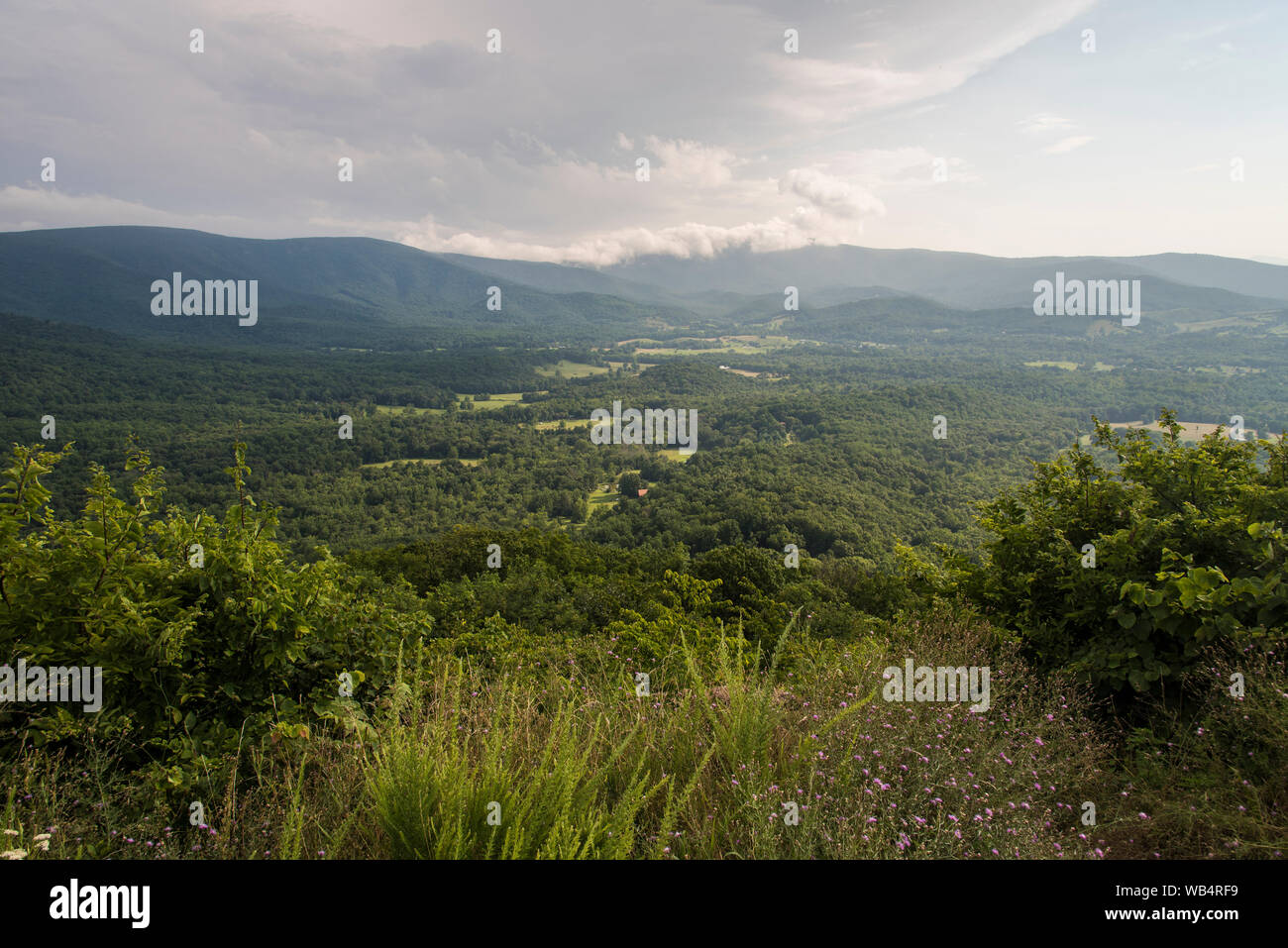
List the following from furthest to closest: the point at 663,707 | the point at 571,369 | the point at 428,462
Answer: the point at 571,369, the point at 428,462, the point at 663,707

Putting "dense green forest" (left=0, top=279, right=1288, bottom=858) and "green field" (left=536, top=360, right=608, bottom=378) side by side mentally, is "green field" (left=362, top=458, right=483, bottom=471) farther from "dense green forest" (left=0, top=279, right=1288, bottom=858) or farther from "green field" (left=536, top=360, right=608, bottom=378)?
"dense green forest" (left=0, top=279, right=1288, bottom=858)

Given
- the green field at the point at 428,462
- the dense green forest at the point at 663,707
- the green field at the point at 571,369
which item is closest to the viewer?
the dense green forest at the point at 663,707

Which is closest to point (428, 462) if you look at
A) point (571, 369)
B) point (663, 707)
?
point (571, 369)

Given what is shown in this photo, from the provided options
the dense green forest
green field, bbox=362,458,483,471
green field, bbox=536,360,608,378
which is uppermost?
green field, bbox=536,360,608,378

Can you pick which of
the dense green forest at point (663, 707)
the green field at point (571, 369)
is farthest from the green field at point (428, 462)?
the dense green forest at point (663, 707)

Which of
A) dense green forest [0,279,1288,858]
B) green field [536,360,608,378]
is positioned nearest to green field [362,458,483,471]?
green field [536,360,608,378]

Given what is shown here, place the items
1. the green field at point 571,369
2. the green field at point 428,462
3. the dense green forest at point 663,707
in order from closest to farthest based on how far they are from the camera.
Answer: the dense green forest at point 663,707
the green field at point 428,462
the green field at point 571,369

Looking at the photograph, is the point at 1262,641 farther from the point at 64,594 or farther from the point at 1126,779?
the point at 64,594

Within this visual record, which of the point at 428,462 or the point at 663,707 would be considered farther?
the point at 428,462

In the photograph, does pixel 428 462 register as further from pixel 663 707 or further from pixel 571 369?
pixel 663 707

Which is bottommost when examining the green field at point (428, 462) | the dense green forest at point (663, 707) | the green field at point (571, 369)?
the green field at point (428, 462)

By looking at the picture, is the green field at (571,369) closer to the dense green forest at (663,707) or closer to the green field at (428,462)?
the green field at (428,462)
